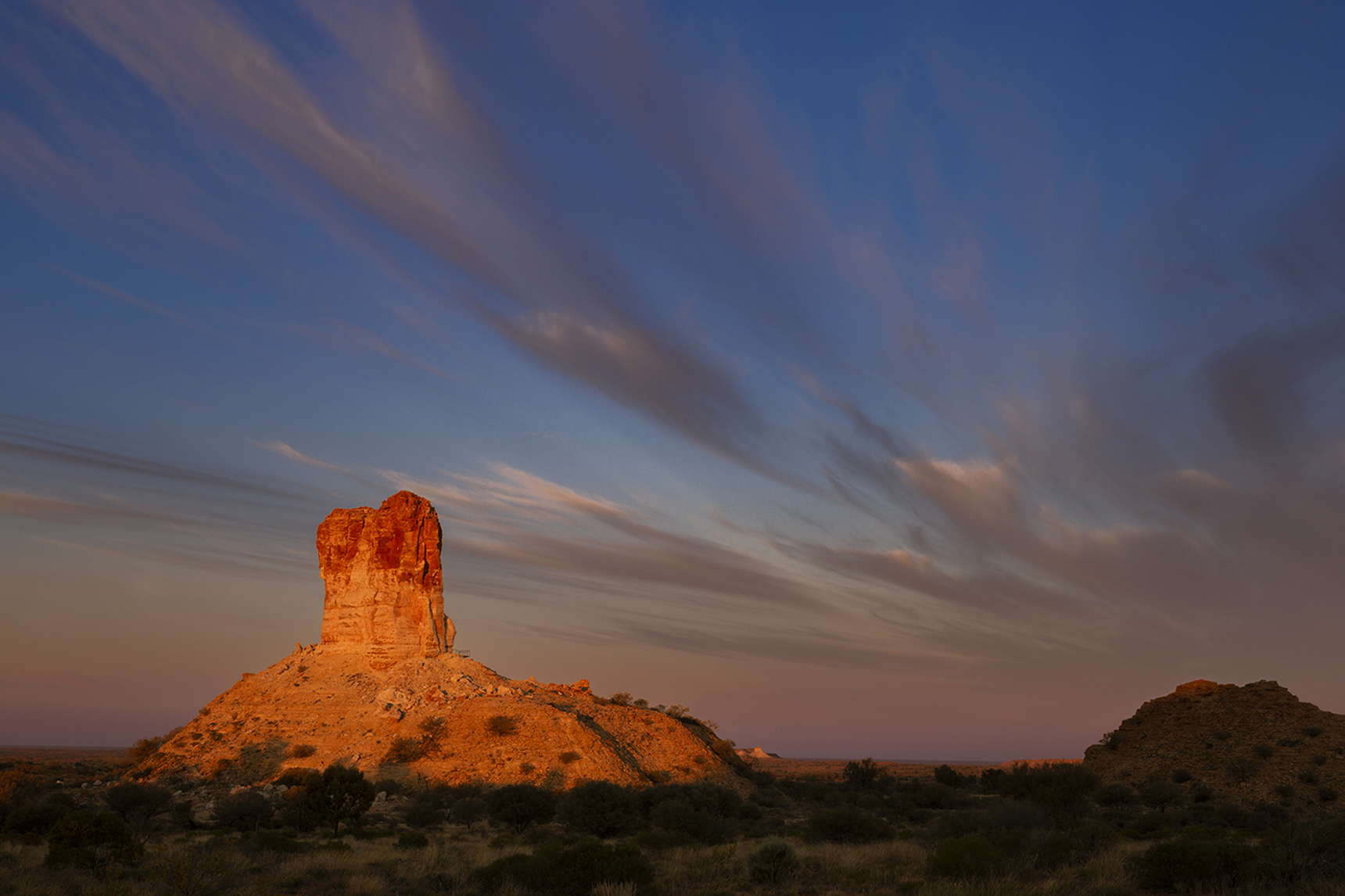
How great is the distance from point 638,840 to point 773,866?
351 inches

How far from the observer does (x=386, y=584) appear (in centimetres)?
7038

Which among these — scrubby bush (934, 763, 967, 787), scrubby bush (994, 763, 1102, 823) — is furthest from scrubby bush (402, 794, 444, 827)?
scrubby bush (934, 763, 967, 787)

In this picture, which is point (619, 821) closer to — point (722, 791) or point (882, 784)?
point (722, 791)

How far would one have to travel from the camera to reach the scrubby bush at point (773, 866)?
2127 centimetres

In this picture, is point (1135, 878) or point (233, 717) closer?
point (1135, 878)

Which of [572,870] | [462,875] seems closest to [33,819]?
[462,875]

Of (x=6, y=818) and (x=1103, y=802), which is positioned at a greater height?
(x=1103, y=802)

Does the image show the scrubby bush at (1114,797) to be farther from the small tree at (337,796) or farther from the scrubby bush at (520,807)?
the small tree at (337,796)

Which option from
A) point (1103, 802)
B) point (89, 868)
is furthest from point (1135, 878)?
point (1103, 802)

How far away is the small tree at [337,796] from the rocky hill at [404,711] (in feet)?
39.4

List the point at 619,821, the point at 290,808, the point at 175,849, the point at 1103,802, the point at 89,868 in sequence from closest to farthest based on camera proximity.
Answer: the point at 89,868
the point at 175,849
the point at 619,821
the point at 290,808
the point at 1103,802

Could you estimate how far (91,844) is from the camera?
22.8m

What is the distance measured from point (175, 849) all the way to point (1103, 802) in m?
53.2

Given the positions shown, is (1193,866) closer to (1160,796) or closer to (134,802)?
(1160,796)
